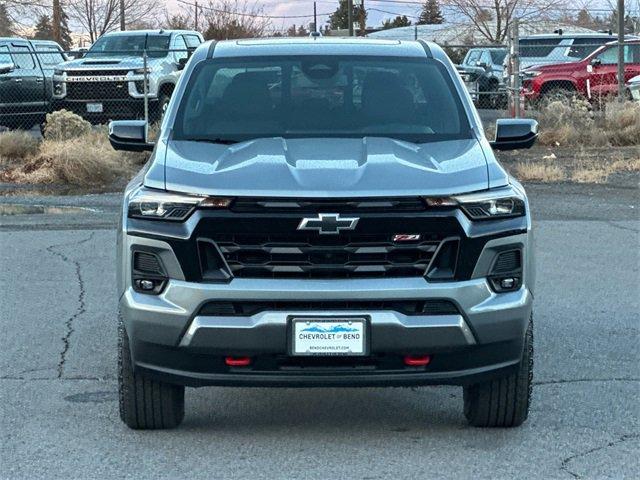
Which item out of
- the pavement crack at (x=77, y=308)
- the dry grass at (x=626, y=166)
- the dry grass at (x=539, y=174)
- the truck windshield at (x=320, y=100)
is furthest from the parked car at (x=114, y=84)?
the truck windshield at (x=320, y=100)

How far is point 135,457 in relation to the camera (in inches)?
219

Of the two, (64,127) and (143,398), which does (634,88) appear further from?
(143,398)

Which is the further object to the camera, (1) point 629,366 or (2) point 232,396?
(1) point 629,366

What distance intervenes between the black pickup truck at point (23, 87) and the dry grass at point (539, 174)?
1026 cm

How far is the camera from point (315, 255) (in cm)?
546

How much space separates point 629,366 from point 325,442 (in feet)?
7.51

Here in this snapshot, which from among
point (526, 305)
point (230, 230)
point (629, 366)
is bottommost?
point (629, 366)

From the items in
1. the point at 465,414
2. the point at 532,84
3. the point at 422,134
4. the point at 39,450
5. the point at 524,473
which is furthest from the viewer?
the point at 532,84

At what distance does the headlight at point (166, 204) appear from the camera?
5.48m

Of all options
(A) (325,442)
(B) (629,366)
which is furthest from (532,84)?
(A) (325,442)

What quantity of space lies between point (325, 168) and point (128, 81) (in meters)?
18.1

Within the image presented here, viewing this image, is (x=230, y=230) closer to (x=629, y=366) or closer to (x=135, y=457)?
(x=135, y=457)

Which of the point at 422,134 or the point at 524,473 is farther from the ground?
the point at 422,134

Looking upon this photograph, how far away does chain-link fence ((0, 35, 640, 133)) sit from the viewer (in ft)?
76.6
